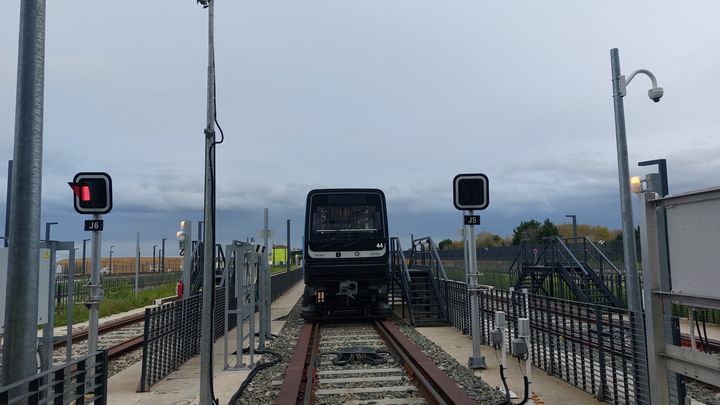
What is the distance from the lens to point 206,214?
6.57 meters

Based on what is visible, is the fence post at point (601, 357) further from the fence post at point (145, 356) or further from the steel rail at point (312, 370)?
the fence post at point (145, 356)

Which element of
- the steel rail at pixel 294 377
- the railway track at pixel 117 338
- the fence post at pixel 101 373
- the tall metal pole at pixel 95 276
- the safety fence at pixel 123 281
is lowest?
the railway track at pixel 117 338

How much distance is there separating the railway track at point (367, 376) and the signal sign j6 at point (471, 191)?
2700mm

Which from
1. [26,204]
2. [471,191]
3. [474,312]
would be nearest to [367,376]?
[474,312]

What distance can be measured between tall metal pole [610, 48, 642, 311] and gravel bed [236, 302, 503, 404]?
4055 mm

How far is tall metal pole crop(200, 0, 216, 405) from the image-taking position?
20.7 feet

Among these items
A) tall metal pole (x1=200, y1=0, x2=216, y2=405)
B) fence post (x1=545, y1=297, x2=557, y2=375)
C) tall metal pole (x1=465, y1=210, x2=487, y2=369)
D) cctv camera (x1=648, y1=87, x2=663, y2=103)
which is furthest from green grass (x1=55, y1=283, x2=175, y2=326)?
cctv camera (x1=648, y1=87, x2=663, y2=103)

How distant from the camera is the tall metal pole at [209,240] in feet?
20.7

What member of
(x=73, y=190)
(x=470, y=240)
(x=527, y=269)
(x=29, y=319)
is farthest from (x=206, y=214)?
(x=527, y=269)

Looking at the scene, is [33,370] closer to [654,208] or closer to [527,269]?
[654,208]

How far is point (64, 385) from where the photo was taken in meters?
4.39

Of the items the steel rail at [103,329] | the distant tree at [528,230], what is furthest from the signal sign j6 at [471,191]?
the distant tree at [528,230]

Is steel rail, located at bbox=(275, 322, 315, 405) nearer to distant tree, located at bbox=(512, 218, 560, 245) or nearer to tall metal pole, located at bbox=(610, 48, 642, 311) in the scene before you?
tall metal pole, located at bbox=(610, 48, 642, 311)

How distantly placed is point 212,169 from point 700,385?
23.6 ft
